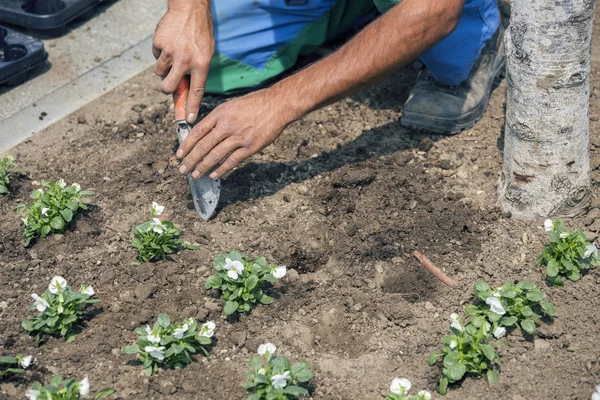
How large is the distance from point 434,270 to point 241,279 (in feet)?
2.63

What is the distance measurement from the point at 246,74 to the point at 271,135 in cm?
113

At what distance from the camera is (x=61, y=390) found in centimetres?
261

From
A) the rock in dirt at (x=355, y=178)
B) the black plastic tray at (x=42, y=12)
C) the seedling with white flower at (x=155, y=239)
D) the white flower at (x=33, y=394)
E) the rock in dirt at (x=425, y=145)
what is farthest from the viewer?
the black plastic tray at (x=42, y=12)

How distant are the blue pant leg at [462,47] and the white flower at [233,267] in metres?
1.59

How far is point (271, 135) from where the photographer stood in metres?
3.32

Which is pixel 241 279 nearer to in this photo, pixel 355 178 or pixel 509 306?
pixel 355 178

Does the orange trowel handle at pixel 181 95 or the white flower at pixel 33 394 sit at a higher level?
the orange trowel handle at pixel 181 95

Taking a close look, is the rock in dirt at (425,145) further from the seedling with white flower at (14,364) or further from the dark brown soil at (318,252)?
the seedling with white flower at (14,364)

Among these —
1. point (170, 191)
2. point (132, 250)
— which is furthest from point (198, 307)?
point (170, 191)

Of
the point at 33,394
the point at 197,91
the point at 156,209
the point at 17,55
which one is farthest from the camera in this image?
the point at 17,55

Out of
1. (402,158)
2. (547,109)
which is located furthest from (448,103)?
(547,109)

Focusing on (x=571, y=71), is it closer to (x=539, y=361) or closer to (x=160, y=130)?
(x=539, y=361)

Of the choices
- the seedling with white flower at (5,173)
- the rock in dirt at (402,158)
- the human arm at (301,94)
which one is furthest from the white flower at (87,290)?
the rock in dirt at (402,158)

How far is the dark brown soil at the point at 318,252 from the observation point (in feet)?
9.50
